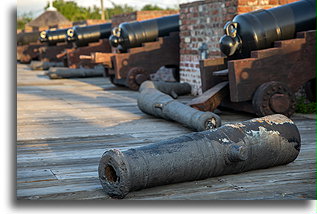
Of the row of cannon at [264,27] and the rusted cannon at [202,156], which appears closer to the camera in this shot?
the rusted cannon at [202,156]

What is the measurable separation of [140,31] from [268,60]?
13.8ft

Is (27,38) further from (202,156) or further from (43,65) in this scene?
(202,156)

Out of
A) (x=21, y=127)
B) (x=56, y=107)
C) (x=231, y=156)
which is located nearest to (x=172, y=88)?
(x=56, y=107)

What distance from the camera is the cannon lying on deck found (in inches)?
226

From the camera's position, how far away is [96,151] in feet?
14.5

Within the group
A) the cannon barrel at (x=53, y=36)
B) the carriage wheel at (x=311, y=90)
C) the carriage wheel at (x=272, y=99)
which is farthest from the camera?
the cannon barrel at (x=53, y=36)

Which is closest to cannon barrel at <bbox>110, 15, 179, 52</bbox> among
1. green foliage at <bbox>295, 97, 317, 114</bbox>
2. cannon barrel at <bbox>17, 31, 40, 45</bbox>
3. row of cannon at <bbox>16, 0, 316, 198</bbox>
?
row of cannon at <bbox>16, 0, 316, 198</bbox>

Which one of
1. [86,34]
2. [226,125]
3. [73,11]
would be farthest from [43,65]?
[73,11]

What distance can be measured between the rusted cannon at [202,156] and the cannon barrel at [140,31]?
6.20m

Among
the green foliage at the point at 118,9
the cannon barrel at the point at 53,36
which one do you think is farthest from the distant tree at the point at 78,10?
the cannon barrel at the point at 53,36

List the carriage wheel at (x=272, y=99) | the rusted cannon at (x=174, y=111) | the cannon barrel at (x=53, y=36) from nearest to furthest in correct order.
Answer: the rusted cannon at (x=174, y=111) → the carriage wheel at (x=272, y=99) → the cannon barrel at (x=53, y=36)

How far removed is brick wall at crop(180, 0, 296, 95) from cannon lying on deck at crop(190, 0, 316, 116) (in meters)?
1.05

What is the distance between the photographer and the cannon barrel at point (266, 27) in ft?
19.6

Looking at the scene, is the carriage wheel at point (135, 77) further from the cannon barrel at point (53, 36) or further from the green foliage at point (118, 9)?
the green foliage at point (118, 9)
